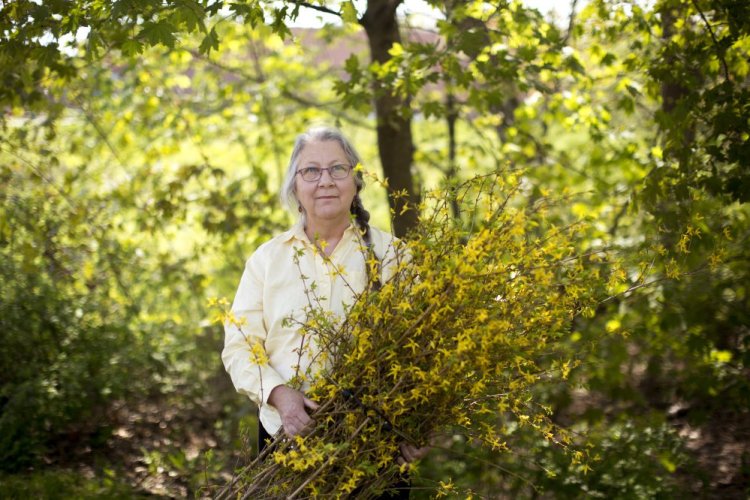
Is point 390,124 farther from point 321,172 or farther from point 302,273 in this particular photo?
point 302,273

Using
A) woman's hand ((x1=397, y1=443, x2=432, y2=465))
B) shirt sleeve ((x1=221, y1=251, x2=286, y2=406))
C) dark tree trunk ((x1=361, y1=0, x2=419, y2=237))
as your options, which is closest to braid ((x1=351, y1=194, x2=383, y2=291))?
shirt sleeve ((x1=221, y1=251, x2=286, y2=406))

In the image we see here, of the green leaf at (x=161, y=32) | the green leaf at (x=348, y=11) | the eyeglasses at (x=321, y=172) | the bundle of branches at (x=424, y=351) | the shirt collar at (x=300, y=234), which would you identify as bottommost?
the bundle of branches at (x=424, y=351)

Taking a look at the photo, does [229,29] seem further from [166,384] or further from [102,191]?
[166,384]

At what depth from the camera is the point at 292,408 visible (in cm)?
236

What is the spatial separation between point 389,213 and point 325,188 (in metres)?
1.51

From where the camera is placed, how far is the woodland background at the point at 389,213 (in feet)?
11.3

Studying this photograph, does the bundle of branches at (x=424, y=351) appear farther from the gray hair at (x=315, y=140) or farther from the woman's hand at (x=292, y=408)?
the gray hair at (x=315, y=140)

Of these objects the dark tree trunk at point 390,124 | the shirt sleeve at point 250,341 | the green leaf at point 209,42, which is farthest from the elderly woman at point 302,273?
the dark tree trunk at point 390,124

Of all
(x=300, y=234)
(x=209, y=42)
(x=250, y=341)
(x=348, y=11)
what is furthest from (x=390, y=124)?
(x=250, y=341)

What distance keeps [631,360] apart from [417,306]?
3659 millimetres

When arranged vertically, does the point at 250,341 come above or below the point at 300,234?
below

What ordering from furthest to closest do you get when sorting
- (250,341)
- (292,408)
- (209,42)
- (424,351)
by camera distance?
(209,42) → (250,341) → (292,408) → (424,351)

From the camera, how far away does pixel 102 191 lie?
6340mm

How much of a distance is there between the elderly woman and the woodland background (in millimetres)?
715
